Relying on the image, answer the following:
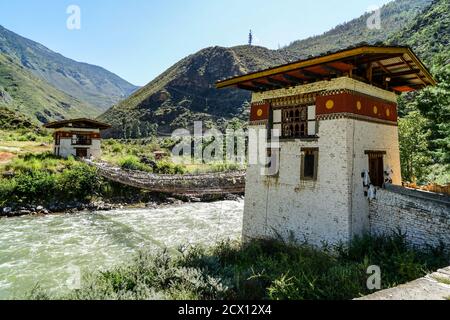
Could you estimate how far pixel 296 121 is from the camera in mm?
12602

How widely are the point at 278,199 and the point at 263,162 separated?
172 centimetres

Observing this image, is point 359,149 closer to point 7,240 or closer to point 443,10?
point 7,240

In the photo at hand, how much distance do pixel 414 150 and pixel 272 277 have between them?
17.4 meters

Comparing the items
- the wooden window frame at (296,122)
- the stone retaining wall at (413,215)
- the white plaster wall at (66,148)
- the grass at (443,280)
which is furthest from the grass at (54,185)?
the grass at (443,280)

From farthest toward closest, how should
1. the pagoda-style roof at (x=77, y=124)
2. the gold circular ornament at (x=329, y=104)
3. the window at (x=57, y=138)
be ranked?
the window at (x=57, y=138) → the pagoda-style roof at (x=77, y=124) → the gold circular ornament at (x=329, y=104)

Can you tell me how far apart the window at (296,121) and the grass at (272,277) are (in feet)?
14.5

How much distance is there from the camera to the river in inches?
506

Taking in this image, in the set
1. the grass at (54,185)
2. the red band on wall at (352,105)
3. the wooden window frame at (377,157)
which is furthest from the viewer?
the grass at (54,185)

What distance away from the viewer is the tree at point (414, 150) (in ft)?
67.8

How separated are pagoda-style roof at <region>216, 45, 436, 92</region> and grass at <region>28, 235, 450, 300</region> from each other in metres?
5.99

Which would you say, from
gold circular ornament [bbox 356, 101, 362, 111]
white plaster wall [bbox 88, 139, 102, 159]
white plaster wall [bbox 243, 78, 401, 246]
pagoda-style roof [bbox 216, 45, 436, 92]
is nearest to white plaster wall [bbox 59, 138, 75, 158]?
white plaster wall [bbox 88, 139, 102, 159]

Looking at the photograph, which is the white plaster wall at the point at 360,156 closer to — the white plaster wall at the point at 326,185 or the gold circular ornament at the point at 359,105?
the white plaster wall at the point at 326,185
